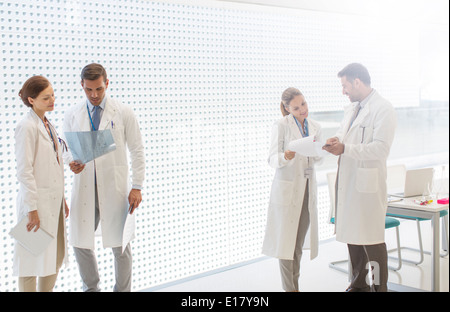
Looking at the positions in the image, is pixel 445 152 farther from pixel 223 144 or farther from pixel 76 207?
pixel 76 207

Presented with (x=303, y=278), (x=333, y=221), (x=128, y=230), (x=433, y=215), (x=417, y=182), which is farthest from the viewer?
(x=333, y=221)

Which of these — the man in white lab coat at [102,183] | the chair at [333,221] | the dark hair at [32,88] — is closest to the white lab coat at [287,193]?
the chair at [333,221]

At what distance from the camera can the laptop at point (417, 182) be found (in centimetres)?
379

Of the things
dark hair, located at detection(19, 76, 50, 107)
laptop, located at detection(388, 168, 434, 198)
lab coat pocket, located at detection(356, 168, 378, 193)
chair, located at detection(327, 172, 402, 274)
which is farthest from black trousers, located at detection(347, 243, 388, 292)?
dark hair, located at detection(19, 76, 50, 107)

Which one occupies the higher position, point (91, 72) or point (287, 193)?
point (91, 72)

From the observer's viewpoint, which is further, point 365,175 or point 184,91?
point 184,91

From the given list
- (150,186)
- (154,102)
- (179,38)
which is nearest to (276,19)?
(179,38)

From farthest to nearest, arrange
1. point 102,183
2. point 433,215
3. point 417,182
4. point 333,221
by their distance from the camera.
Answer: point 333,221
point 417,182
point 433,215
point 102,183

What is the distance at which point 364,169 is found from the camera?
309 centimetres

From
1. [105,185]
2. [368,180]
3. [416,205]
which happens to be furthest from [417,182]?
[105,185]

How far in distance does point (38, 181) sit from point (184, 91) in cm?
160

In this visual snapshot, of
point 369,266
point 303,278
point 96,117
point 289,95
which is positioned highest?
point 289,95

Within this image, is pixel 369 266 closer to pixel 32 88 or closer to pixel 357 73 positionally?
pixel 357 73

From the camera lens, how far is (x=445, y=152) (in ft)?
23.9
